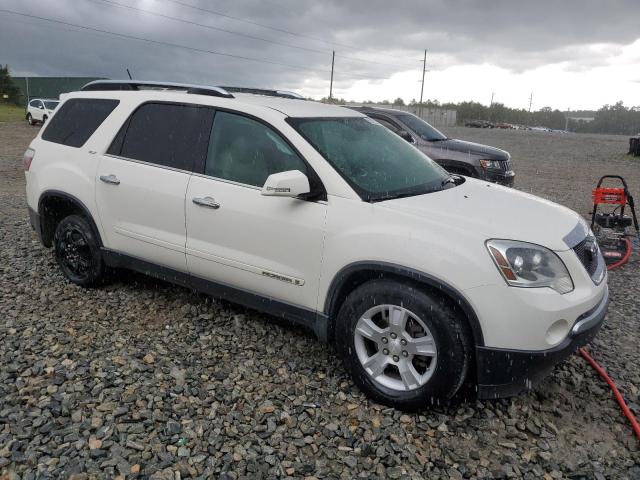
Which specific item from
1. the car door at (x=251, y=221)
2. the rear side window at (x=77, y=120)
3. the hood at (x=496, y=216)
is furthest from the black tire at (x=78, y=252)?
the hood at (x=496, y=216)

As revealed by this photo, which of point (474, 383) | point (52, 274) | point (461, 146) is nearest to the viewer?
point (474, 383)

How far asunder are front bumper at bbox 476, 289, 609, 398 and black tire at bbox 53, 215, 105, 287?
334 centimetres

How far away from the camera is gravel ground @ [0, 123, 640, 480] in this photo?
2.74m

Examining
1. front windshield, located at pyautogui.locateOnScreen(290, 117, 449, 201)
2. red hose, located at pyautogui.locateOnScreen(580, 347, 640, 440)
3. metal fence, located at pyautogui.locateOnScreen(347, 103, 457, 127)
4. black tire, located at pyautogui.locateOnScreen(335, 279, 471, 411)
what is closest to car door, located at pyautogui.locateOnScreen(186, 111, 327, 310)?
front windshield, located at pyautogui.locateOnScreen(290, 117, 449, 201)

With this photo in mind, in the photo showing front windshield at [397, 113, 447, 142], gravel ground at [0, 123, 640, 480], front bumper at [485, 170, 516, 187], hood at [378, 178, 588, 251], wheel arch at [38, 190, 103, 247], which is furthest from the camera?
front windshield at [397, 113, 447, 142]

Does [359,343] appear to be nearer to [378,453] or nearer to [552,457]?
[378,453]

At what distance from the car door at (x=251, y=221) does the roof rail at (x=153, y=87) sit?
0.30 metres

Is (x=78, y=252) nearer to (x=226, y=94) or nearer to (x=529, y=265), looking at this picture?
(x=226, y=94)

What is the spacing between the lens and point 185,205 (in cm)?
388

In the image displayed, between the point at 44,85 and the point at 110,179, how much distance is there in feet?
175

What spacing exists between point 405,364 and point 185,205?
6.33ft

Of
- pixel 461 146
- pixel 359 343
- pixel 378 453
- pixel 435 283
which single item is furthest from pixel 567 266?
pixel 461 146

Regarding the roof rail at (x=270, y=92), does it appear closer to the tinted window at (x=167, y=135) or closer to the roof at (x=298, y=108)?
the roof at (x=298, y=108)

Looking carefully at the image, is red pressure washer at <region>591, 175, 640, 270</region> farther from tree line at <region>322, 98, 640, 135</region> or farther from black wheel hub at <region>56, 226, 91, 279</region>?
tree line at <region>322, 98, 640, 135</region>
